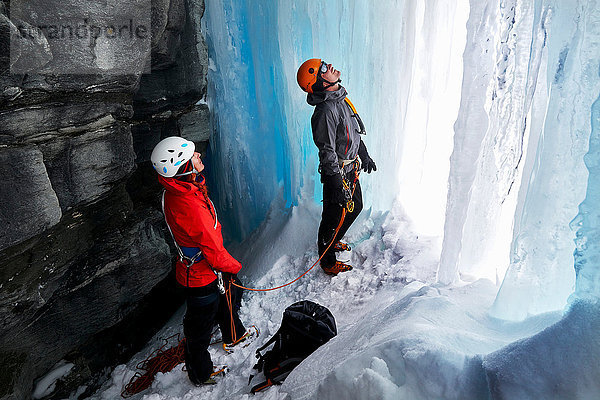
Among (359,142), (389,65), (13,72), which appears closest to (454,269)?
(359,142)

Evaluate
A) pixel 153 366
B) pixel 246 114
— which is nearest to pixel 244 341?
pixel 153 366

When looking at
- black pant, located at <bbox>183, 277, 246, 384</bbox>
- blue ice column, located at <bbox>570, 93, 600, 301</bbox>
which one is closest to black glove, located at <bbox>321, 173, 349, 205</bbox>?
black pant, located at <bbox>183, 277, 246, 384</bbox>

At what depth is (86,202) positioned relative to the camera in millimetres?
3262

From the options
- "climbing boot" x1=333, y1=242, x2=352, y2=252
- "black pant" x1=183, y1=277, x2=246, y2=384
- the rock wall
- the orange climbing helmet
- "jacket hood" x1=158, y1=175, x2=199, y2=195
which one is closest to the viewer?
"jacket hood" x1=158, y1=175, x2=199, y2=195

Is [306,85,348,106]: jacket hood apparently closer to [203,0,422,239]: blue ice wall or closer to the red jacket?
[203,0,422,239]: blue ice wall

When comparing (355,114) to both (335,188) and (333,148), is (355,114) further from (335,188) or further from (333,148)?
(335,188)

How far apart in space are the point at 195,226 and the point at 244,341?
1.29 meters

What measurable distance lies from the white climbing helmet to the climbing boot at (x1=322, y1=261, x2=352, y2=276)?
1.81 metres

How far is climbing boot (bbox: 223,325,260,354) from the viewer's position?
3.31 meters

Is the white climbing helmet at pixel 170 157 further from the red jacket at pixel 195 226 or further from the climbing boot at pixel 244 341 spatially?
the climbing boot at pixel 244 341

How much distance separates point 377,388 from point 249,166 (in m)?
3.85

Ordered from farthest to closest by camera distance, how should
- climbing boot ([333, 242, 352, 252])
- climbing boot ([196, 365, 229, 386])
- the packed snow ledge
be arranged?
climbing boot ([333, 242, 352, 252])
climbing boot ([196, 365, 229, 386])
the packed snow ledge

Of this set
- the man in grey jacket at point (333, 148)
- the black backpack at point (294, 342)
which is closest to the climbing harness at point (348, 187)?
the man in grey jacket at point (333, 148)

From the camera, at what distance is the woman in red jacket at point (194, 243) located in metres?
2.59
